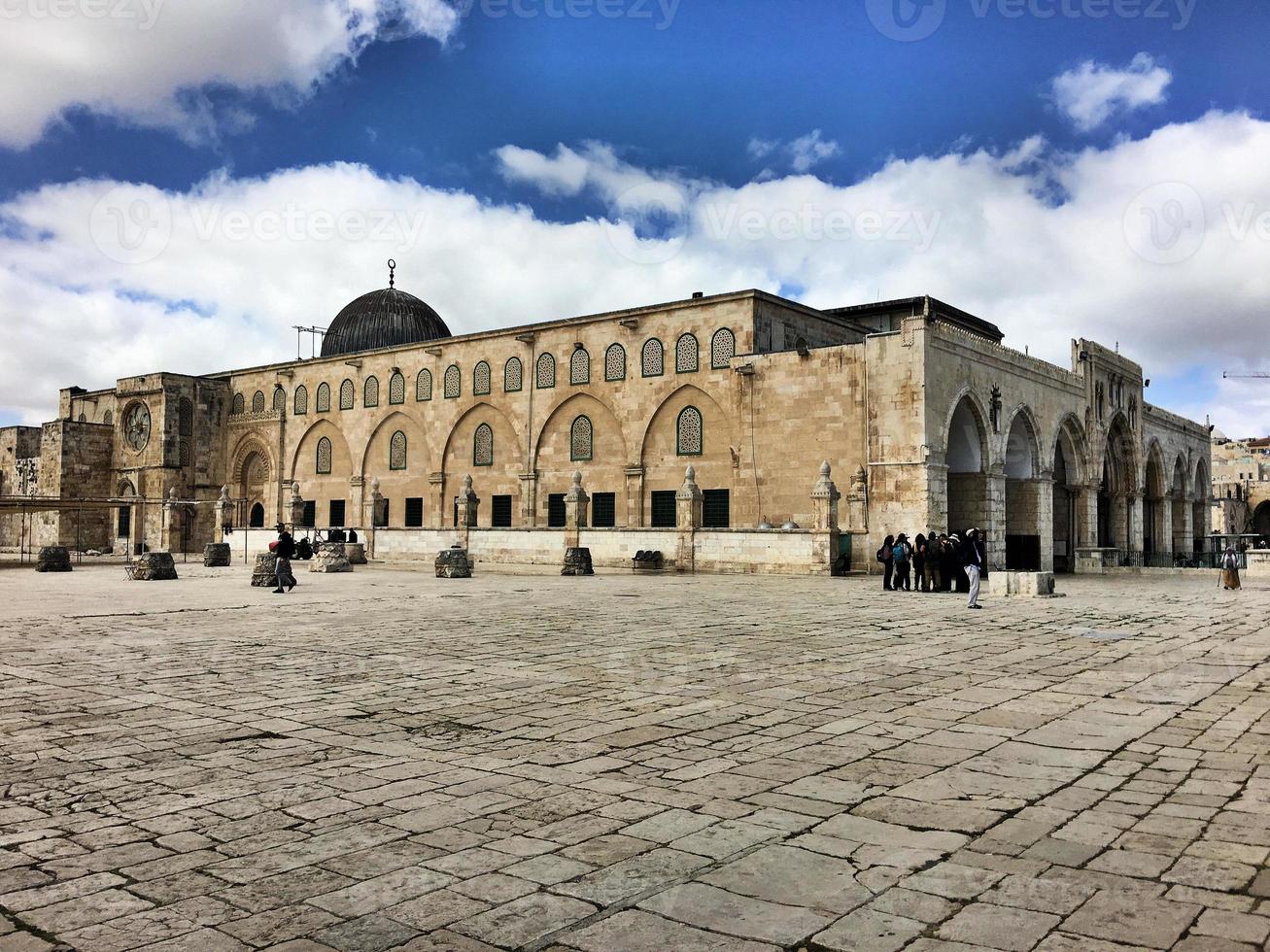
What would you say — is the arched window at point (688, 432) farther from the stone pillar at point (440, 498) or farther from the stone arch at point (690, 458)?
the stone pillar at point (440, 498)

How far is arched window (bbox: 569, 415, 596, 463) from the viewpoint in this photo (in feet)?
103

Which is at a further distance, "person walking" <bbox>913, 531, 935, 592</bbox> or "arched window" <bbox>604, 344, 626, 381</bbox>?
"arched window" <bbox>604, 344, 626, 381</bbox>

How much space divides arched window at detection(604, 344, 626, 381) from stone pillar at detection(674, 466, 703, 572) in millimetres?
6884

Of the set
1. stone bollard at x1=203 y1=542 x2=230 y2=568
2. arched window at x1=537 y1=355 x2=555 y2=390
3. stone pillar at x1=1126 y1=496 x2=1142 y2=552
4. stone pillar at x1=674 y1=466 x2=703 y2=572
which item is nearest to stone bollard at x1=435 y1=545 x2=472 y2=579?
stone pillar at x1=674 y1=466 x2=703 y2=572

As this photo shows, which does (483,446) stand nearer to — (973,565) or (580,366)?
(580,366)

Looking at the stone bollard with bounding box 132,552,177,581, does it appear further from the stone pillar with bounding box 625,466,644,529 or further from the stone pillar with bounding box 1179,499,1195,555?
the stone pillar with bounding box 1179,499,1195,555

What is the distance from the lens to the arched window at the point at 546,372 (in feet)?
107

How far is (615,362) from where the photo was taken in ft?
101

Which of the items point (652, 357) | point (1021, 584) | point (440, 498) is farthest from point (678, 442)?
point (1021, 584)

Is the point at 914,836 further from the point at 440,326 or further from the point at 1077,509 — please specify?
the point at 440,326

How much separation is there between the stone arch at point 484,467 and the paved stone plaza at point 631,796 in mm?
23833

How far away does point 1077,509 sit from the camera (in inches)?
1313

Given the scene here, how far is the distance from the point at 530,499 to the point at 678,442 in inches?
242

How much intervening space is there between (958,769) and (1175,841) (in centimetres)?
119
